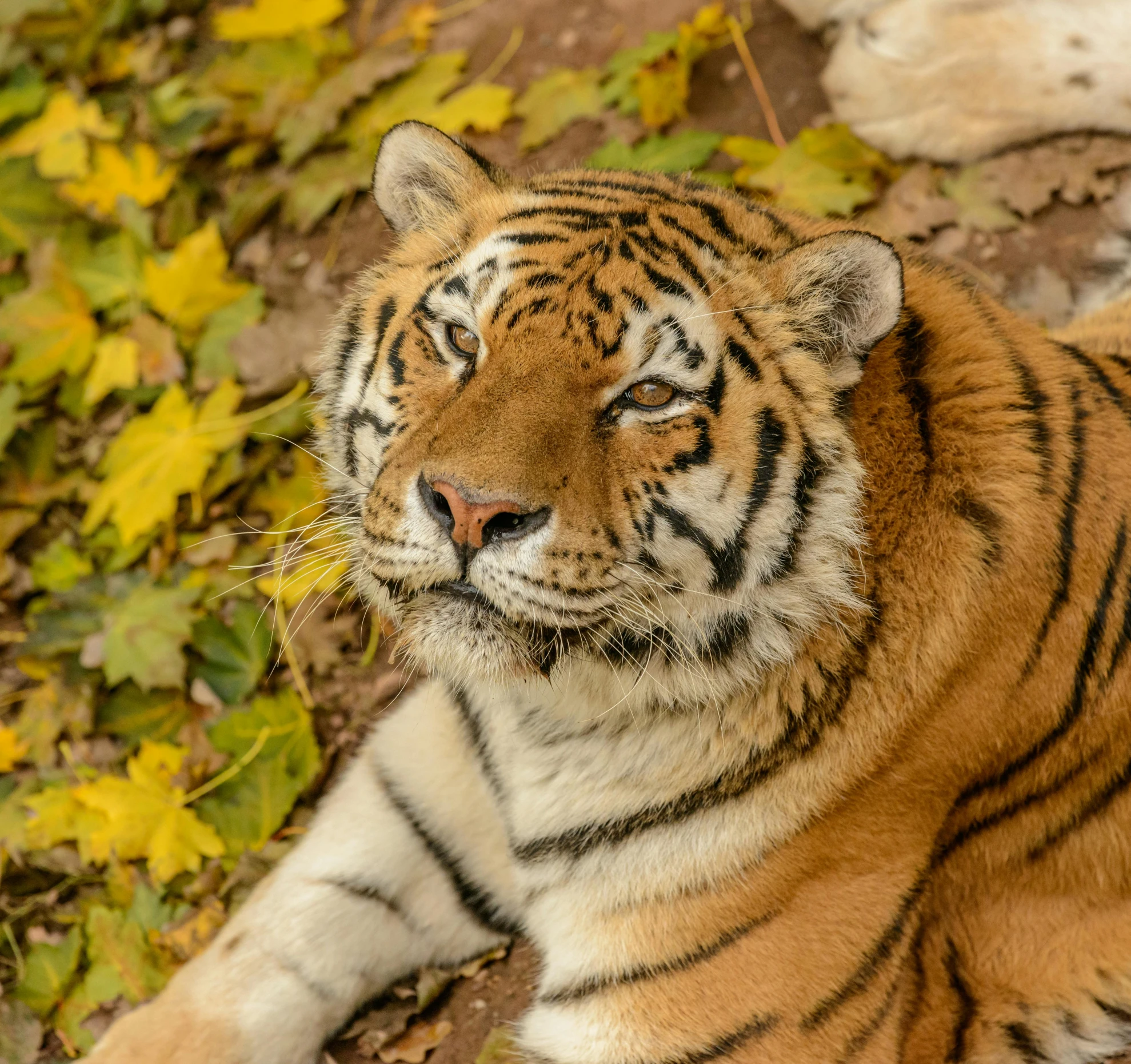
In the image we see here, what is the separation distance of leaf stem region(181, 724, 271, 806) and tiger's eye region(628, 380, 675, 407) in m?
1.30

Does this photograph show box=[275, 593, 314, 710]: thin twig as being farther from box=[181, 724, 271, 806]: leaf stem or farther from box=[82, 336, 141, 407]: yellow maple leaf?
box=[82, 336, 141, 407]: yellow maple leaf

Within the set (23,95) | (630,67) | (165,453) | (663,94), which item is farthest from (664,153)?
(23,95)

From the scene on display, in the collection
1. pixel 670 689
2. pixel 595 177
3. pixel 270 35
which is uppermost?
pixel 270 35

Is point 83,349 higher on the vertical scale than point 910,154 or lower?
higher

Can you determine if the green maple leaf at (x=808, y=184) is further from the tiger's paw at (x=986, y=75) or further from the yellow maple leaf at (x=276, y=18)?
the yellow maple leaf at (x=276, y=18)

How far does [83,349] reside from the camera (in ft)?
9.66

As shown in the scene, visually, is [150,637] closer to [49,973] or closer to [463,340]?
[49,973]

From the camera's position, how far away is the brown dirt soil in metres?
2.51

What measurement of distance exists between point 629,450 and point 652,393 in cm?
8

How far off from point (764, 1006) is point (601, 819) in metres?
0.33

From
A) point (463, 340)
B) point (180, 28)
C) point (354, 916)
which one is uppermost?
point (180, 28)

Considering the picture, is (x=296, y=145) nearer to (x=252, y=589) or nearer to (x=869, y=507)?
(x=252, y=589)

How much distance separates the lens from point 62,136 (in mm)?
3248

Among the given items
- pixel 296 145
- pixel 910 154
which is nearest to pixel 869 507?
pixel 910 154
